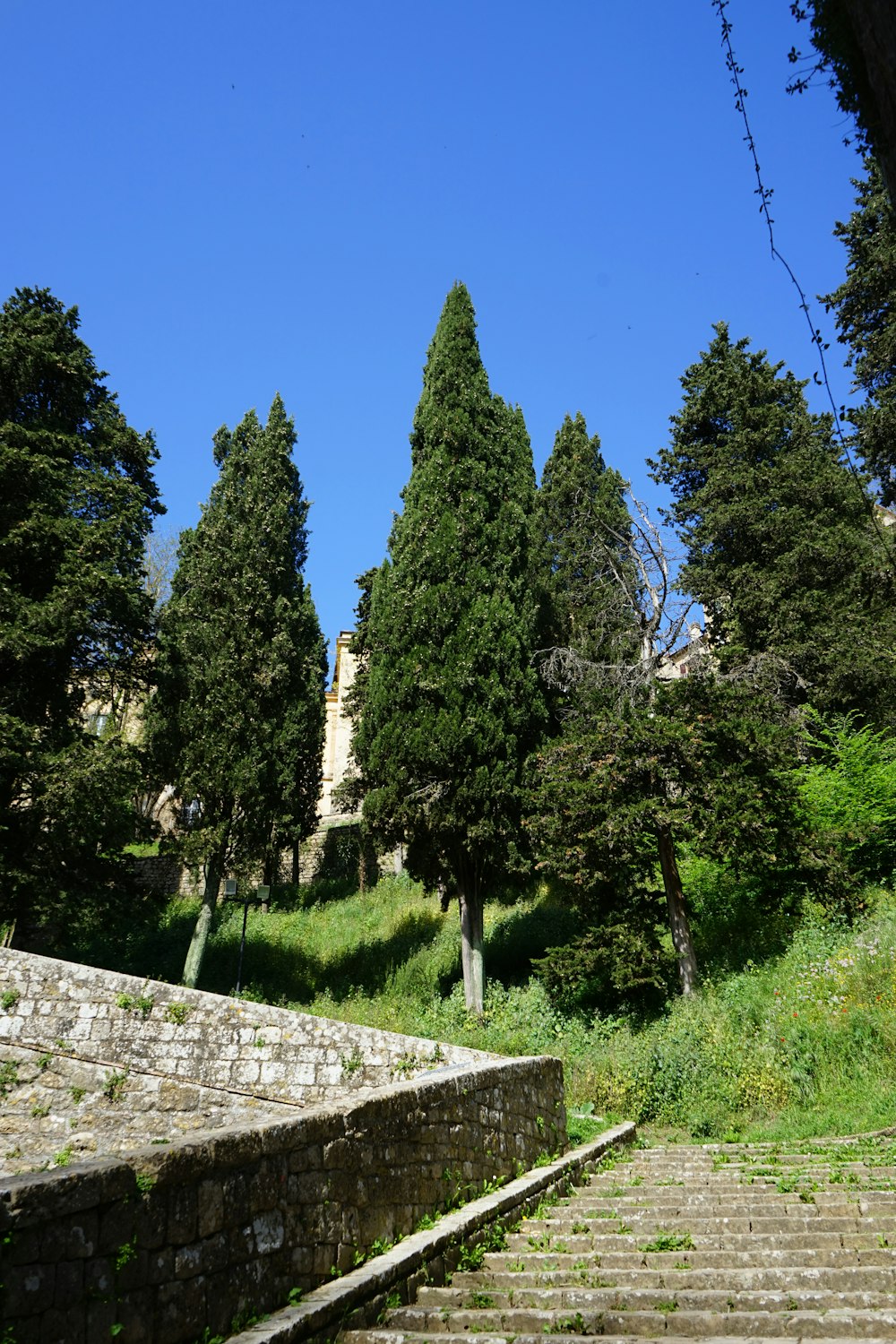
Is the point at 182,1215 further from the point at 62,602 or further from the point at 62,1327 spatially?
the point at 62,602

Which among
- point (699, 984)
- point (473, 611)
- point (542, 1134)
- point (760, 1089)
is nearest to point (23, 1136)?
point (542, 1134)

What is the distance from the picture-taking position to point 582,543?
2530cm

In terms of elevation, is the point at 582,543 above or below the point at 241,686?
above

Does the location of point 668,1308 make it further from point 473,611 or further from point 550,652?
point 550,652

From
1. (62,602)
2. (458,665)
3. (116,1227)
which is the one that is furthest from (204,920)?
(116,1227)

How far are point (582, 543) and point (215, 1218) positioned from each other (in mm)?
22935

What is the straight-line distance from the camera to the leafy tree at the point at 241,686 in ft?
64.2

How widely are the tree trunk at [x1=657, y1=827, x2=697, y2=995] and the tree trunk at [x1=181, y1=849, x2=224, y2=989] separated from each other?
9564 millimetres

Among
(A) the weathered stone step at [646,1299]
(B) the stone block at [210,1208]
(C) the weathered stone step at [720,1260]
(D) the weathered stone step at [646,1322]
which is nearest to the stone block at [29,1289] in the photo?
(B) the stone block at [210,1208]

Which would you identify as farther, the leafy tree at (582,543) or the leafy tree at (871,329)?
the leafy tree at (582,543)

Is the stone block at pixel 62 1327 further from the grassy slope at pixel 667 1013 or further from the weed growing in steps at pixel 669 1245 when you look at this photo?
the grassy slope at pixel 667 1013

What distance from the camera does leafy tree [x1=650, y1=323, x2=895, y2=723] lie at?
808 inches

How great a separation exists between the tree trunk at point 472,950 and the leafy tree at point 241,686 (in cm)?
504

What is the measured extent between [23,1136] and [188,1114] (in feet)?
5.67
